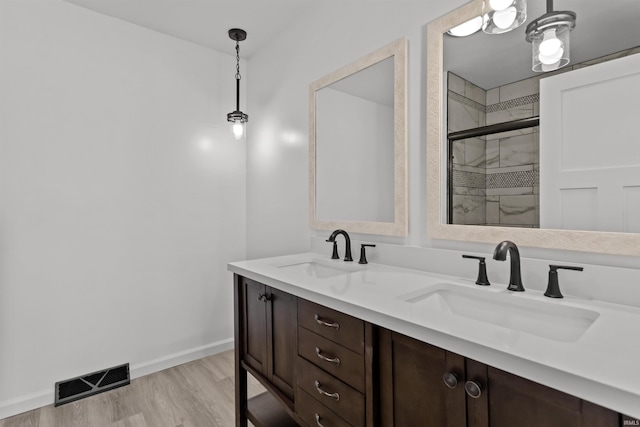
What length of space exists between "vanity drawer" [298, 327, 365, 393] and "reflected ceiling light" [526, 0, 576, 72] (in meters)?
1.16

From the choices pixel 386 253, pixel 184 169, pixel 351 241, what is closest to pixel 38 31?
pixel 184 169

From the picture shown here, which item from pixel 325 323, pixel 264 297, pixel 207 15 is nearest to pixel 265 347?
pixel 264 297

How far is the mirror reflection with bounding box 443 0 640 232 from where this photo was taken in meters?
0.98

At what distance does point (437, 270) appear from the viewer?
1.41 m

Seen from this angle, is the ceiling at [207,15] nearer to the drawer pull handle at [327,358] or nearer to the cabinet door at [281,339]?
the cabinet door at [281,339]

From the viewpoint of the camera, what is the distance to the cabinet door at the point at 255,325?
5.06 ft

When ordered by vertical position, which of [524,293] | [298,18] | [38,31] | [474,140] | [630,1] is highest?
[298,18]

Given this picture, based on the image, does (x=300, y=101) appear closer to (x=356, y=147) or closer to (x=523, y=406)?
(x=356, y=147)

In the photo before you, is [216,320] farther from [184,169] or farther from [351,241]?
[351,241]

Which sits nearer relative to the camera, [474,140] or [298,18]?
[474,140]

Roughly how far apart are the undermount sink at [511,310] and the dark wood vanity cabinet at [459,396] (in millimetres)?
156

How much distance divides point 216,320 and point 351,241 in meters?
1.54

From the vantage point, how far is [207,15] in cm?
221

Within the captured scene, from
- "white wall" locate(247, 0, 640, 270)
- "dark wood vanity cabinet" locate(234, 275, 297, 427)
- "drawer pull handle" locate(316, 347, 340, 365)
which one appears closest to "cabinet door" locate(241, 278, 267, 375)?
"dark wood vanity cabinet" locate(234, 275, 297, 427)
